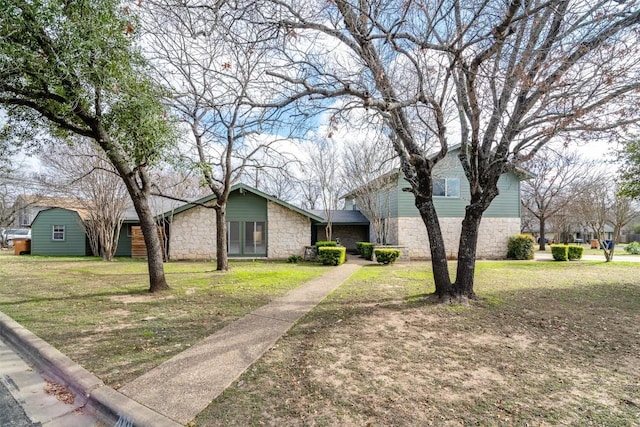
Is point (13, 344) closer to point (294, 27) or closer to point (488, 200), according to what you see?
point (294, 27)

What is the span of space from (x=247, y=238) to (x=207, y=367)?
1382 cm

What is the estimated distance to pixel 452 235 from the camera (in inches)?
696

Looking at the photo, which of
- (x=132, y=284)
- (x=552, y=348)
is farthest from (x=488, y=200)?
(x=132, y=284)

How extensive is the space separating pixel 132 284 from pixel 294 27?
7973mm

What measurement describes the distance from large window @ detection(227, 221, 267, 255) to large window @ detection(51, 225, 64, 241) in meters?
11.6

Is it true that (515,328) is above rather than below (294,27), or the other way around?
below

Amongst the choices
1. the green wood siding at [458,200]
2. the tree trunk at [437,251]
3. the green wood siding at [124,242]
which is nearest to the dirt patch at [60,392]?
the tree trunk at [437,251]

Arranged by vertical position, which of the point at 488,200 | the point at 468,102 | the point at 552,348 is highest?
the point at 468,102

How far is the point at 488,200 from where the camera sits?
6766mm

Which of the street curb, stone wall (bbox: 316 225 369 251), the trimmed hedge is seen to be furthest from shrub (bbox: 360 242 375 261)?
the street curb

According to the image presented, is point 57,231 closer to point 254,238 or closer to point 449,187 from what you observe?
point 254,238

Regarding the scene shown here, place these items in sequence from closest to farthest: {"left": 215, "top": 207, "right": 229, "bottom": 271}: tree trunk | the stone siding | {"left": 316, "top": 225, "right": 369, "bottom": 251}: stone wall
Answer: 1. {"left": 215, "top": 207, "right": 229, "bottom": 271}: tree trunk
2. the stone siding
3. {"left": 316, "top": 225, "right": 369, "bottom": 251}: stone wall

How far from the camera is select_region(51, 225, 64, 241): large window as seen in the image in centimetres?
2033

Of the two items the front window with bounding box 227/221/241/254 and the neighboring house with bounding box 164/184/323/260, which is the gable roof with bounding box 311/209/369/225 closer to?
the neighboring house with bounding box 164/184/323/260
